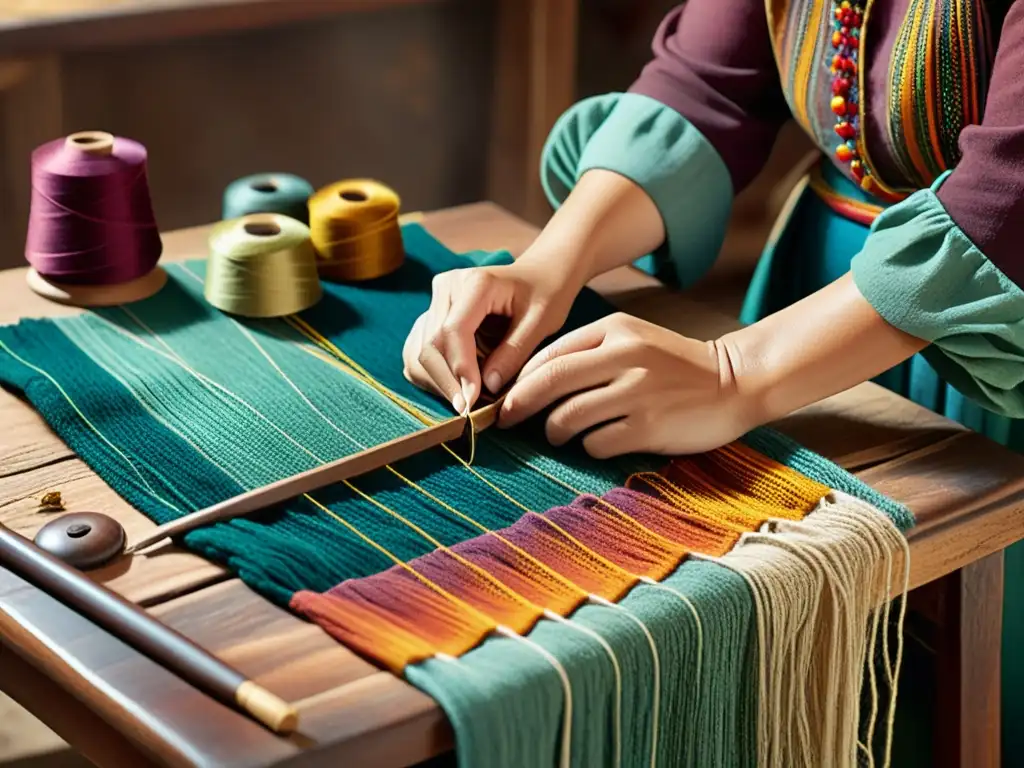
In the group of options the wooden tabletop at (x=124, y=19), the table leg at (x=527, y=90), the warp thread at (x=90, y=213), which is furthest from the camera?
the table leg at (x=527, y=90)

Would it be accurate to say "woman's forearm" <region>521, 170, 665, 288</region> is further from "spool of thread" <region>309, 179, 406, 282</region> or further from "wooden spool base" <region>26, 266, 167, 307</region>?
"wooden spool base" <region>26, 266, 167, 307</region>

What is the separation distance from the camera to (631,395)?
3.30 ft

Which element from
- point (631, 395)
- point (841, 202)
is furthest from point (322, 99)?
point (631, 395)

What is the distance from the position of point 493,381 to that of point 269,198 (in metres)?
0.38

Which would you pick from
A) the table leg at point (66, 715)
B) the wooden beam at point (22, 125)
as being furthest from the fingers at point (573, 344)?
the wooden beam at point (22, 125)

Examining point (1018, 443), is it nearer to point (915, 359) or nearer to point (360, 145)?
point (915, 359)

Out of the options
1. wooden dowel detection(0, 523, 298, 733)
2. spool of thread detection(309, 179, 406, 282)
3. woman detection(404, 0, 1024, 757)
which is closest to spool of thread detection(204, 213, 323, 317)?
spool of thread detection(309, 179, 406, 282)

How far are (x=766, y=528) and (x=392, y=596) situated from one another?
0.27 metres

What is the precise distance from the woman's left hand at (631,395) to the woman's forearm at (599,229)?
7.1 inches

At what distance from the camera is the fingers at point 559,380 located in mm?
1018

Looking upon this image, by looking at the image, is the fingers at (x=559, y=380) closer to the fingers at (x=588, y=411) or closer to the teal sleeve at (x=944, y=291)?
the fingers at (x=588, y=411)

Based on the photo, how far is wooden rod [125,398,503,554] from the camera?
917 millimetres

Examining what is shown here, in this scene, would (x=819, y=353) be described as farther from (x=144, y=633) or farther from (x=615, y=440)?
(x=144, y=633)

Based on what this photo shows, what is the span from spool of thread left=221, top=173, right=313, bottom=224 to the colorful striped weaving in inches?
9.0
